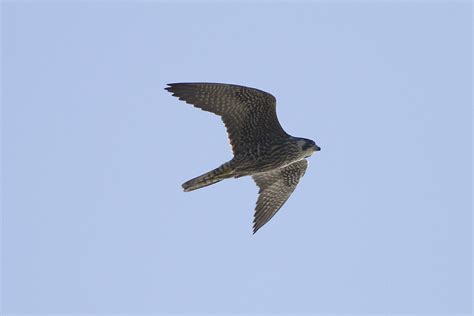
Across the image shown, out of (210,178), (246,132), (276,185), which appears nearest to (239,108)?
(246,132)

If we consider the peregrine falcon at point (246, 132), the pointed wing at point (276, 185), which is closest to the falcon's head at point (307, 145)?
the peregrine falcon at point (246, 132)

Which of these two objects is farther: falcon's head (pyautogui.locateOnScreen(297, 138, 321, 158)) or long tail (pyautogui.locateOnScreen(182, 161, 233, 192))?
falcon's head (pyautogui.locateOnScreen(297, 138, 321, 158))

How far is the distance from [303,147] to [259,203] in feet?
6.12

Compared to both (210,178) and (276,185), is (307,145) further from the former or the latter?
(276,185)

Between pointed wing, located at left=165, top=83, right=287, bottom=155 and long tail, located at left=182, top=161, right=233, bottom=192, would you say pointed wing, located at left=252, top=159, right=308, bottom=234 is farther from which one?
long tail, located at left=182, top=161, right=233, bottom=192

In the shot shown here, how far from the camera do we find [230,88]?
47.5 ft

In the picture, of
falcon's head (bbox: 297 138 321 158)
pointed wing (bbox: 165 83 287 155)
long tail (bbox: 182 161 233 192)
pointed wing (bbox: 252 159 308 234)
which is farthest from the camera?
pointed wing (bbox: 252 159 308 234)

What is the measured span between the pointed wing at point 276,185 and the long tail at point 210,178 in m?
1.71

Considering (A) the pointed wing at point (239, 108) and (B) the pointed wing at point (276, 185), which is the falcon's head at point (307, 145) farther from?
(B) the pointed wing at point (276, 185)

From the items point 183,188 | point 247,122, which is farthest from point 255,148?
point 183,188

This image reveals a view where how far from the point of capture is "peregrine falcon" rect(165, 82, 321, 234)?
14.5m

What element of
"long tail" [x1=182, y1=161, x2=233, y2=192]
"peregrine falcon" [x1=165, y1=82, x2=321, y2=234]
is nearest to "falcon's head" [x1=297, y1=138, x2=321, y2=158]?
"peregrine falcon" [x1=165, y1=82, x2=321, y2=234]

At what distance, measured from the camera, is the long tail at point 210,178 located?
14531mm

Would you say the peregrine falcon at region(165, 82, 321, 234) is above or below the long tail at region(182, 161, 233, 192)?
above
